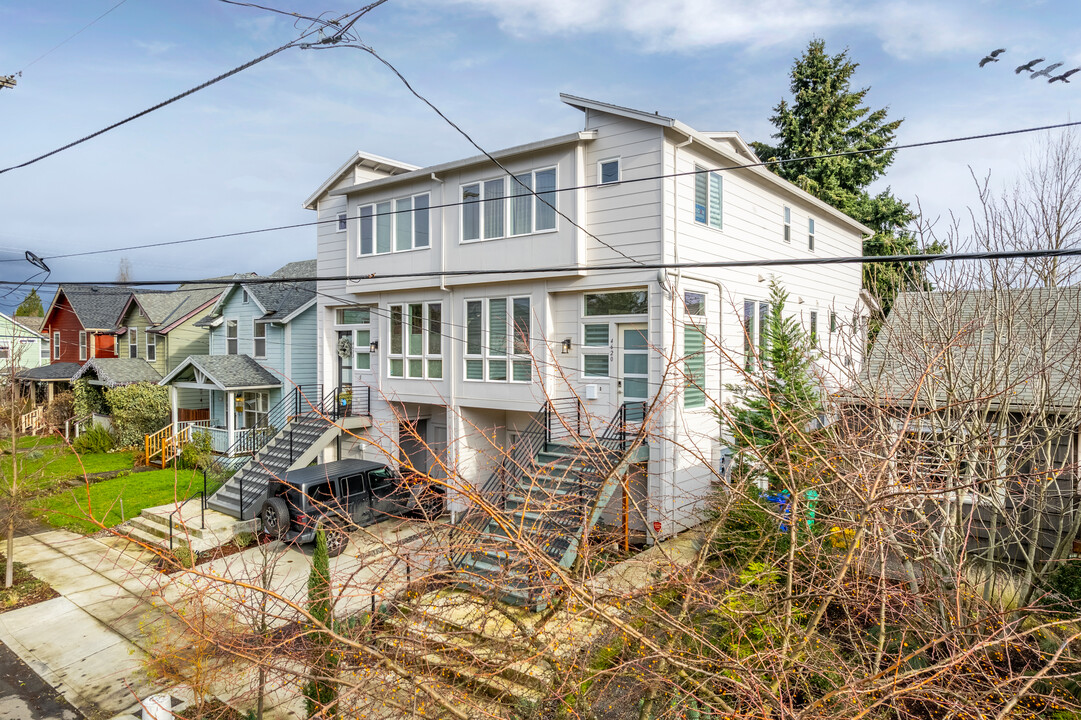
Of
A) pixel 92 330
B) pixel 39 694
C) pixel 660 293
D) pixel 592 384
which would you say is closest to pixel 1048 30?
pixel 660 293

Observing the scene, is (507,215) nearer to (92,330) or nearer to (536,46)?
(536,46)

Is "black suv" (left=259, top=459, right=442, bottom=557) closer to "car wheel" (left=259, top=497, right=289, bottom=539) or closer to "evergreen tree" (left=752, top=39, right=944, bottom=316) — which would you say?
"car wheel" (left=259, top=497, right=289, bottom=539)

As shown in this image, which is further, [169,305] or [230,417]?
[169,305]

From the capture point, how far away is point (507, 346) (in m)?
13.4

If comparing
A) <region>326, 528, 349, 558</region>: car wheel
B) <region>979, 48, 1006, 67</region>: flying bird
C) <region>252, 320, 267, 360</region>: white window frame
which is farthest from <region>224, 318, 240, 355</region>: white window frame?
<region>979, 48, 1006, 67</region>: flying bird

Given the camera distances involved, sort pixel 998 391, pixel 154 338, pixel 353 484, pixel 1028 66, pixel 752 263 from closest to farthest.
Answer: pixel 1028 66, pixel 752 263, pixel 998 391, pixel 353 484, pixel 154 338

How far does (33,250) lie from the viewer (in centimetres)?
905

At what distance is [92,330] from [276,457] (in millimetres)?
21162

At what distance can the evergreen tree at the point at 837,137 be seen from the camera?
25.6 m

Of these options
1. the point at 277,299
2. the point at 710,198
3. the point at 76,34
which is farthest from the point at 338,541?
the point at 277,299

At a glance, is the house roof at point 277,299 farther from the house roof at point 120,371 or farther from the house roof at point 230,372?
the house roof at point 120,371

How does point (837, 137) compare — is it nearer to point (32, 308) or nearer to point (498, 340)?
point (498, 340)

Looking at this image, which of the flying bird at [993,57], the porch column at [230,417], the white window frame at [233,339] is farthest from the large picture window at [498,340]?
the white window frame at [233,339]

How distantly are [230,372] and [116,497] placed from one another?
18.5 ft
